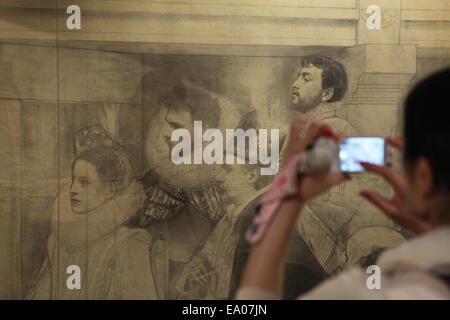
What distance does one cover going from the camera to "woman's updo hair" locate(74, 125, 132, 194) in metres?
2.57

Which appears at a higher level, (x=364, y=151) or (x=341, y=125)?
(x=341, y=125)

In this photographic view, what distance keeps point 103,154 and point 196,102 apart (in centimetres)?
72

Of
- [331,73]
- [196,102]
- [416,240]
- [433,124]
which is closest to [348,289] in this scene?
[416,240]

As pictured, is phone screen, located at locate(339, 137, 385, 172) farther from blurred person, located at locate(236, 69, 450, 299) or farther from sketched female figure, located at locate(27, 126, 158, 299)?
sketched female figure, located at locate(27, 126, 158, 299)

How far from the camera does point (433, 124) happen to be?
74cm

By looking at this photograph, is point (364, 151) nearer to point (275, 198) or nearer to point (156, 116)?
point (275, 198)

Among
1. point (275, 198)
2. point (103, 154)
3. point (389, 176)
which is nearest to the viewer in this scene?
point (275, 198)

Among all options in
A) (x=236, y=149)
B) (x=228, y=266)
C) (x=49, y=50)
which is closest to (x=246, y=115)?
(x=236, y=149)

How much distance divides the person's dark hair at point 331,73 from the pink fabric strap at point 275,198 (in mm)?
1874

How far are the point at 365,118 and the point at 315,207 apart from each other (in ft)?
2.36

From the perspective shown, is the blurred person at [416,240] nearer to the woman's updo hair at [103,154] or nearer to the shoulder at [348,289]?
the shoulder at [348,289]

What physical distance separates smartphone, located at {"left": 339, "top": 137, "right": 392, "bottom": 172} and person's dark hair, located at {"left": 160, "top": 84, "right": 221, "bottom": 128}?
4.93ft

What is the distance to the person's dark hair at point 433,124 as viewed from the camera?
73 cm

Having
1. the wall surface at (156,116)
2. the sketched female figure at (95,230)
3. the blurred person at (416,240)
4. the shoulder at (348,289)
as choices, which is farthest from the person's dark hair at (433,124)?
the sketched female figure at (95,230)
